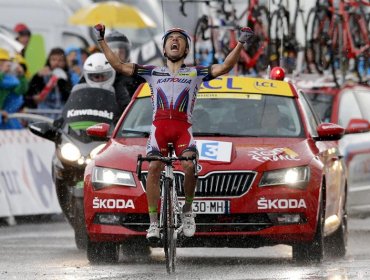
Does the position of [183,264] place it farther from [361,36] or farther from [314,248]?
[361,36]

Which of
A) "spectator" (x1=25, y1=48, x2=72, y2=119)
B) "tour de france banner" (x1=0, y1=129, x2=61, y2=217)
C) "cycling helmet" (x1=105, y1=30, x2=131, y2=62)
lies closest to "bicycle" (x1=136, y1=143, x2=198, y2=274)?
"cycling helmet" (x1=105, y1=30, x2=131, y2=62)

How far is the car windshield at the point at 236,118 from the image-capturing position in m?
14.2

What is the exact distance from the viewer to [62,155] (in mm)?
15812

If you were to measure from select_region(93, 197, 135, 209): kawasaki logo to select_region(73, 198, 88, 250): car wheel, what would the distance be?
145cm

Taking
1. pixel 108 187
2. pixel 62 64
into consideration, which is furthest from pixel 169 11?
pixel 108 187

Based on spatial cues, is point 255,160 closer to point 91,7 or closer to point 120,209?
point 120,209

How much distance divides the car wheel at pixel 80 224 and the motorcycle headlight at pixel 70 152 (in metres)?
0.73

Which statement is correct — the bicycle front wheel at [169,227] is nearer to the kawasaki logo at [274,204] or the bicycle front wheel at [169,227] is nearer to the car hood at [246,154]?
the car hood at [246,154]

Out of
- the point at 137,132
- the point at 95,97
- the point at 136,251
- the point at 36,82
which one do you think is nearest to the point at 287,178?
the point at 137,132

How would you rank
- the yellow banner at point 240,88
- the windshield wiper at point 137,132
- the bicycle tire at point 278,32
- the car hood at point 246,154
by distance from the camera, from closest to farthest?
the car hood at point 246,154 → the windshield wiper at point 137,132 → the yellow banner at point 240,88 → the bicycle tire at point 278,32

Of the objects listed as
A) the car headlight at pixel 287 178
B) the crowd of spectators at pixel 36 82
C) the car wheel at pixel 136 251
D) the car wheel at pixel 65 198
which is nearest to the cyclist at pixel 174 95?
the car headlight at pixel 287 178

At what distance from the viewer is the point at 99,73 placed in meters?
16.5

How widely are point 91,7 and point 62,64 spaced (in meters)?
5.78

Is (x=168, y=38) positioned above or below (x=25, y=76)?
above
